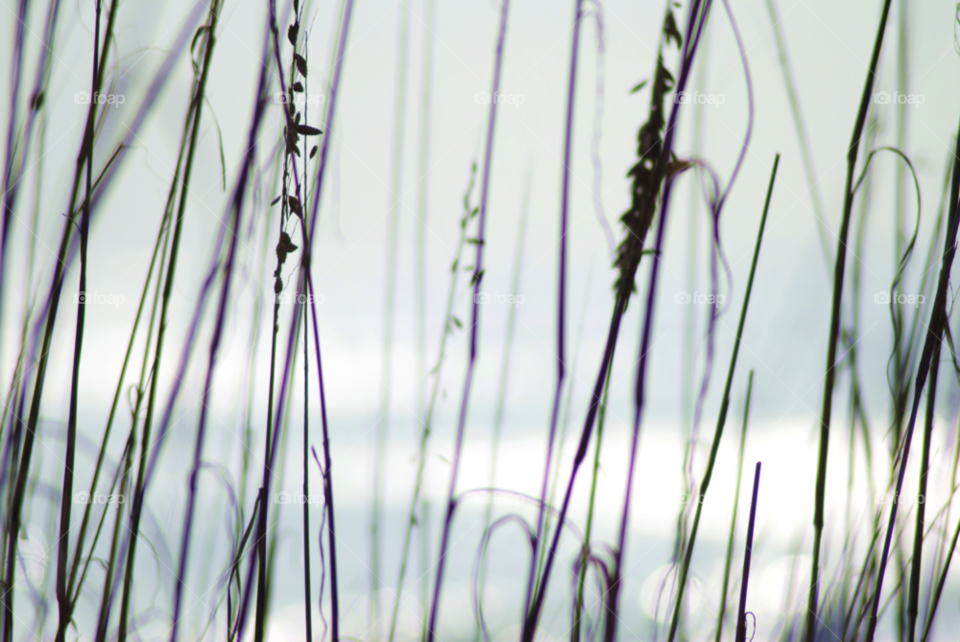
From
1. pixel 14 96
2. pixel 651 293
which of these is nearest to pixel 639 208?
pixel 651 293

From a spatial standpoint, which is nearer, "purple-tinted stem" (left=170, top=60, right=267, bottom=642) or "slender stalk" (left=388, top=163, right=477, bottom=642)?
"purple-tinted stem" (left=170, top=60, right=267, bottom=642)

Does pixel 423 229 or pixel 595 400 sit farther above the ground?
pixel 423 229

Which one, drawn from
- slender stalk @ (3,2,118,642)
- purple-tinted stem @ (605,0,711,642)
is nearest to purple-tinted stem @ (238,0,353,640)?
slender stalk @ (3,2,118,642)

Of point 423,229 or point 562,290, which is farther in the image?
point 423,229

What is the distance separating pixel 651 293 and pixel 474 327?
0.17 m

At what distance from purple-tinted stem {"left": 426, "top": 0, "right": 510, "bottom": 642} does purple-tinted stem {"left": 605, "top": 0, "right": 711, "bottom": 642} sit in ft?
0.47

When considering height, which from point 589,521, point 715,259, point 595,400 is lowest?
point 589,521

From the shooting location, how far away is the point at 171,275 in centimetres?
41

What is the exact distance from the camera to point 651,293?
399 millimetres

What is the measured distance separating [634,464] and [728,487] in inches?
6.8

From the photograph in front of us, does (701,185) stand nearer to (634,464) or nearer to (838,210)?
(838,210)

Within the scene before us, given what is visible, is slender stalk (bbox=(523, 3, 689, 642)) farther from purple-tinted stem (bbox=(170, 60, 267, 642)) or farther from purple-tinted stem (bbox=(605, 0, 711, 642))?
purple-tinted stem (bbox=(170, 60, 267, 642))

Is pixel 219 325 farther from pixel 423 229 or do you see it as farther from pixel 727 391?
pixel 727 391

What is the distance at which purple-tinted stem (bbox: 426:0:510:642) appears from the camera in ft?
1.55
